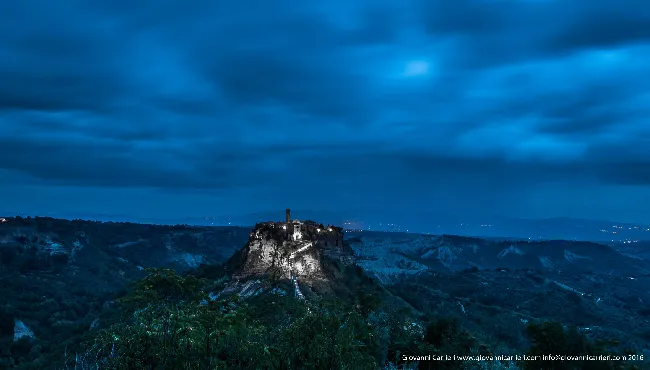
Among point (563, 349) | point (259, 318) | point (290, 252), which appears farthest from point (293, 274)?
point (563, 349)

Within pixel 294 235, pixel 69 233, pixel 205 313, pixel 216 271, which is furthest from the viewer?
pixel 69 233

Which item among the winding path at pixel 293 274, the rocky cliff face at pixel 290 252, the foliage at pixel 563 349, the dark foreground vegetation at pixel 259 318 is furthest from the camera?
the rocky cliff face at pixel 290 252

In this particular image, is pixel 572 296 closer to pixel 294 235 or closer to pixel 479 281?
pixel 479 281

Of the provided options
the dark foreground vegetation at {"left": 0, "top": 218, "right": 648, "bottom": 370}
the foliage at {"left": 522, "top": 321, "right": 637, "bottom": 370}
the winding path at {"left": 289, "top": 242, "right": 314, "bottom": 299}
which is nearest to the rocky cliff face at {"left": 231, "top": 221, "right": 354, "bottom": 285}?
the winding path at {"left": 289, "top": 242, "right": 314, "bottom": 299}

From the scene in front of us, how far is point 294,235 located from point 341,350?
97.6 m

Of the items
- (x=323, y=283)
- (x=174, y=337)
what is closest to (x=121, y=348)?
(x=174, y=337)

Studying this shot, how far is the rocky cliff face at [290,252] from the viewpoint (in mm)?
102562

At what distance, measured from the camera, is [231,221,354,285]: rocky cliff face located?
Answer: 10256 cm

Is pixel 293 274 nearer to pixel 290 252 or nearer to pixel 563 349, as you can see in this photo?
pixel 290 252

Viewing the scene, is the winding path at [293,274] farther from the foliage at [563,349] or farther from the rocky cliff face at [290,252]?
the foliage at [563,349]

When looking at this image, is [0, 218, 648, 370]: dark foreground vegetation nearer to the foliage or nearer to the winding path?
the foliage

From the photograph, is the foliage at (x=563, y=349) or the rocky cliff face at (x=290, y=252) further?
the rocky cliff face at (x=290, y=252)

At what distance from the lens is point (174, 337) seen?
15.9 m

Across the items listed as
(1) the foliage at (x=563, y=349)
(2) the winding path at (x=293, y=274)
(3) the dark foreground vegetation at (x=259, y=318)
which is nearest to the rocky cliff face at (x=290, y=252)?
(2) the winding path at (x=293, y=274)
